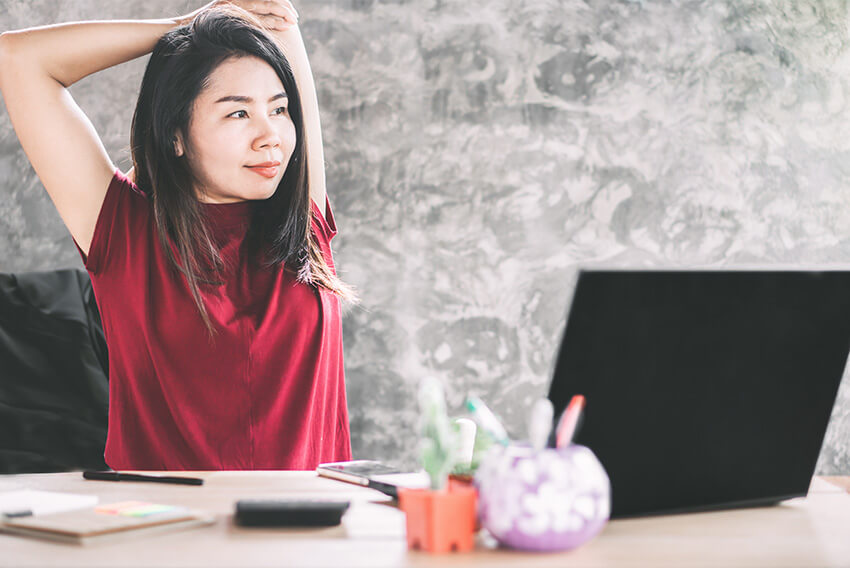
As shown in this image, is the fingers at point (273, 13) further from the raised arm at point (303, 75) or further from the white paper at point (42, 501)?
the white paper at point (42, 501)

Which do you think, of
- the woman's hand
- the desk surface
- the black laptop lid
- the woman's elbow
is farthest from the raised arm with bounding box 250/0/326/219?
the black laptop lid

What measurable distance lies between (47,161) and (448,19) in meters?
1.27

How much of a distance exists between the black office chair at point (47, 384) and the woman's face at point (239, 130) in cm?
54

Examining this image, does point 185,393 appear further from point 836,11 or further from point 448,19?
point 836,11

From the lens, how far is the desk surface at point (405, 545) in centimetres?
67

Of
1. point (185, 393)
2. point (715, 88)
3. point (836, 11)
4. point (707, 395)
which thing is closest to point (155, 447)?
point (185, 393)

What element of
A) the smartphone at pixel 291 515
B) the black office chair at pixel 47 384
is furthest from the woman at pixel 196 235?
Answer: the smartphone at pixel 291 515

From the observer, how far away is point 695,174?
2357mm

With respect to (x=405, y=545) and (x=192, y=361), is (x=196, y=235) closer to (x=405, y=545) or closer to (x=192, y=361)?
(x=192, y=361)

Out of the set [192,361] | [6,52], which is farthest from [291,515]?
[6,52]

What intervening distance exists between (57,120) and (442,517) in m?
1.14

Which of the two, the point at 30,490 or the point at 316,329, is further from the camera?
the point at 316,329

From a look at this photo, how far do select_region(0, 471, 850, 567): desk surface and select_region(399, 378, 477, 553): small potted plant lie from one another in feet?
0.05

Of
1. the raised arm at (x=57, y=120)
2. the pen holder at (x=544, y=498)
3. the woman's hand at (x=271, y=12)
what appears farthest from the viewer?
the woman's hand at (x=271, y=12)
